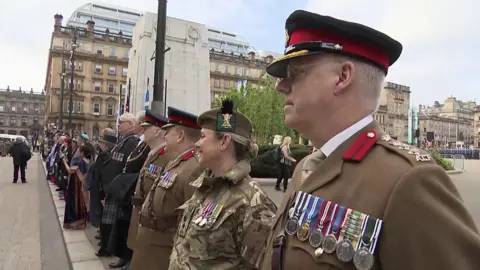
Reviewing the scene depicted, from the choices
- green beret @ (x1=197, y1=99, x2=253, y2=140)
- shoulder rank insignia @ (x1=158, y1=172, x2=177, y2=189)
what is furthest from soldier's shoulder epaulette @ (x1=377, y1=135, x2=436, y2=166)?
shoulder rank insignia @ (x1=158, y1=172, x2=177, y2=189)

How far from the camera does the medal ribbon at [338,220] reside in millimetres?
1271

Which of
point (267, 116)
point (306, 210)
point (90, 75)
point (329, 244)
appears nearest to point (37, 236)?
point (306, 210)

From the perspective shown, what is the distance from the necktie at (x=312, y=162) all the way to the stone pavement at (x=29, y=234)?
590cm

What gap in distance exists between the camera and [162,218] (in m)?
3.40

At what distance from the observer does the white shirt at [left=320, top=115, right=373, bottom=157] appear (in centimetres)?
144

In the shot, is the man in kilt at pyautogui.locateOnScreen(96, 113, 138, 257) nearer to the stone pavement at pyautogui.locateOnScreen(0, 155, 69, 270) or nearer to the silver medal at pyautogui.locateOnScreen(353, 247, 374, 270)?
the stone pavement at pyautogui.locateOnScreen(0, 155, 69, 270)

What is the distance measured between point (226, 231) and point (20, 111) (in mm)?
141722

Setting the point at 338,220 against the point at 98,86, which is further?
the point at 98,86

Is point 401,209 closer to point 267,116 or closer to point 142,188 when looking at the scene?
point 142,188

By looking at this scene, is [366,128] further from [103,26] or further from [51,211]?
[103,26]

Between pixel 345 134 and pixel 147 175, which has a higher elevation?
pixel 345 134

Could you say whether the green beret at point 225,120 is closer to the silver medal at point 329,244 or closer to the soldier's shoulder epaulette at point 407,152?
the soldier's shoulder epaulette at point 407,152

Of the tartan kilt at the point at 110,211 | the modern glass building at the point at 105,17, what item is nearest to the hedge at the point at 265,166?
the tartan kilt at the point at 110,211

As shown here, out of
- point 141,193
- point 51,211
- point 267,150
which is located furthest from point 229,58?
point 141,193
